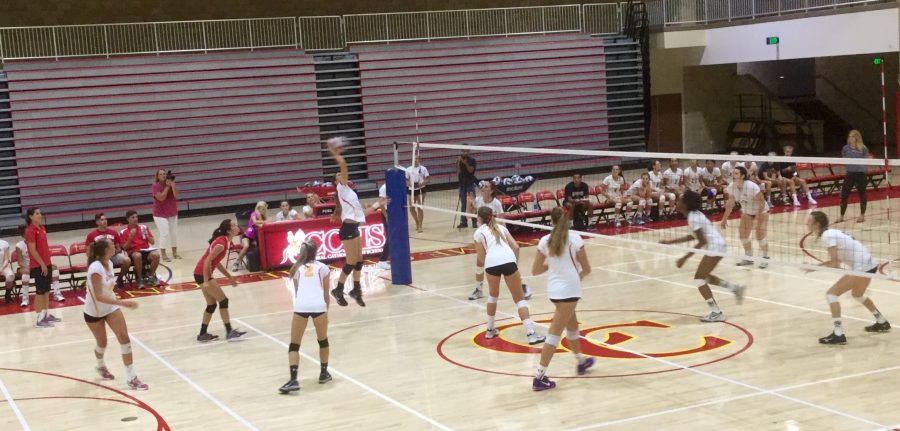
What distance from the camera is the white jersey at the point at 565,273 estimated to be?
10531mm

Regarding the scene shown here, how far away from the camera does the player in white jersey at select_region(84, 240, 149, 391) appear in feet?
36.7

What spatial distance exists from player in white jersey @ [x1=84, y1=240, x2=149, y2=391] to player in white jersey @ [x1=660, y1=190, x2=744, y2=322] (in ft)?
20.1

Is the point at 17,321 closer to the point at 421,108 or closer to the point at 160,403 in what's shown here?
the point at 160,403

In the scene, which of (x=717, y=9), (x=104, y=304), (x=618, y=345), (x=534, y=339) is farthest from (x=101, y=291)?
(x=717, y=9)

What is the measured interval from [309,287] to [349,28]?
66.4 ft

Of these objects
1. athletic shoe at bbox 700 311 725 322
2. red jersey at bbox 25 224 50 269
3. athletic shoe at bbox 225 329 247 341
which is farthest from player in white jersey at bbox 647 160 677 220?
red jersey at bbox 25 224 50 269

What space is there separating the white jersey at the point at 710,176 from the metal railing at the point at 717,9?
7.35 metres

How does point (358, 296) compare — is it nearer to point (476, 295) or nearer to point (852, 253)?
point (476, 295)

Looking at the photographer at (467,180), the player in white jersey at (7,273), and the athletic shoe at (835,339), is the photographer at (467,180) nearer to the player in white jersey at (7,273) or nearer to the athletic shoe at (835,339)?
the player in white jersey at (7,273)

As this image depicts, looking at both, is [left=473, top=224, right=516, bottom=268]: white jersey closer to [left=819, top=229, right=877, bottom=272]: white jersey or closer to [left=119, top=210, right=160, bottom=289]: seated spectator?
[left=819, top=229, right=877, bottom=272]: white jersey

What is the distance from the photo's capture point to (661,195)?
71.7 ft

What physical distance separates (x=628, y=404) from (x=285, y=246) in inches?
397

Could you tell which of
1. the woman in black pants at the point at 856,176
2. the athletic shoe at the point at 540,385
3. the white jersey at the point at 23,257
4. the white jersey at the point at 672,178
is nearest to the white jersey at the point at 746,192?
the woman in black pants at the point at 856,176

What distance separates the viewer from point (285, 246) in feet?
62.6
